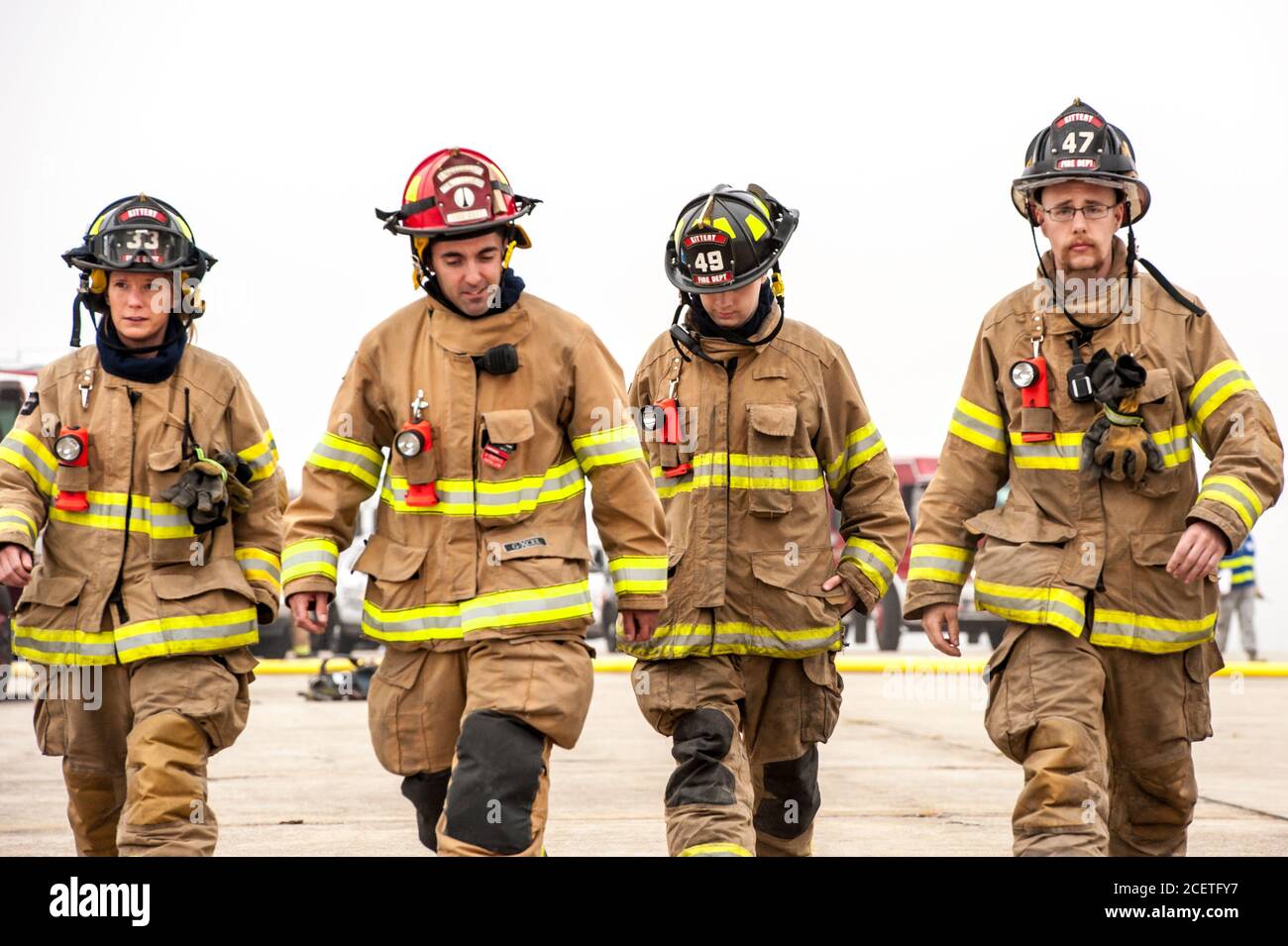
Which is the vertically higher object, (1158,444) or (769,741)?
(1158,444)

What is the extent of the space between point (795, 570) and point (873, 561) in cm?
30

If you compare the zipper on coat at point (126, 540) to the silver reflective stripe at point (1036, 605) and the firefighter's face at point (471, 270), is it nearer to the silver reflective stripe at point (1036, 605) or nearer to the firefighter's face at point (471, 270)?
the firefighter's face at point (471, 270)

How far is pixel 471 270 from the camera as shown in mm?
5258

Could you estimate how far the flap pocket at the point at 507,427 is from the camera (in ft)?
17.0

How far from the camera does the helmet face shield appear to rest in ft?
19.5

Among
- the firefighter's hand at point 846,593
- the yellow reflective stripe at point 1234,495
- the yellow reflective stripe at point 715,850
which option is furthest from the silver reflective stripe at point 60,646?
the yellow reflective stripe at point 1234,495

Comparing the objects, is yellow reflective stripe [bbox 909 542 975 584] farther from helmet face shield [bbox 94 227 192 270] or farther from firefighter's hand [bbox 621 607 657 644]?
helmet face shield [bbox 94 227 192 270]

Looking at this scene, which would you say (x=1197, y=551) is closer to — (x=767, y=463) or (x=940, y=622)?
(x=940, y=622)
